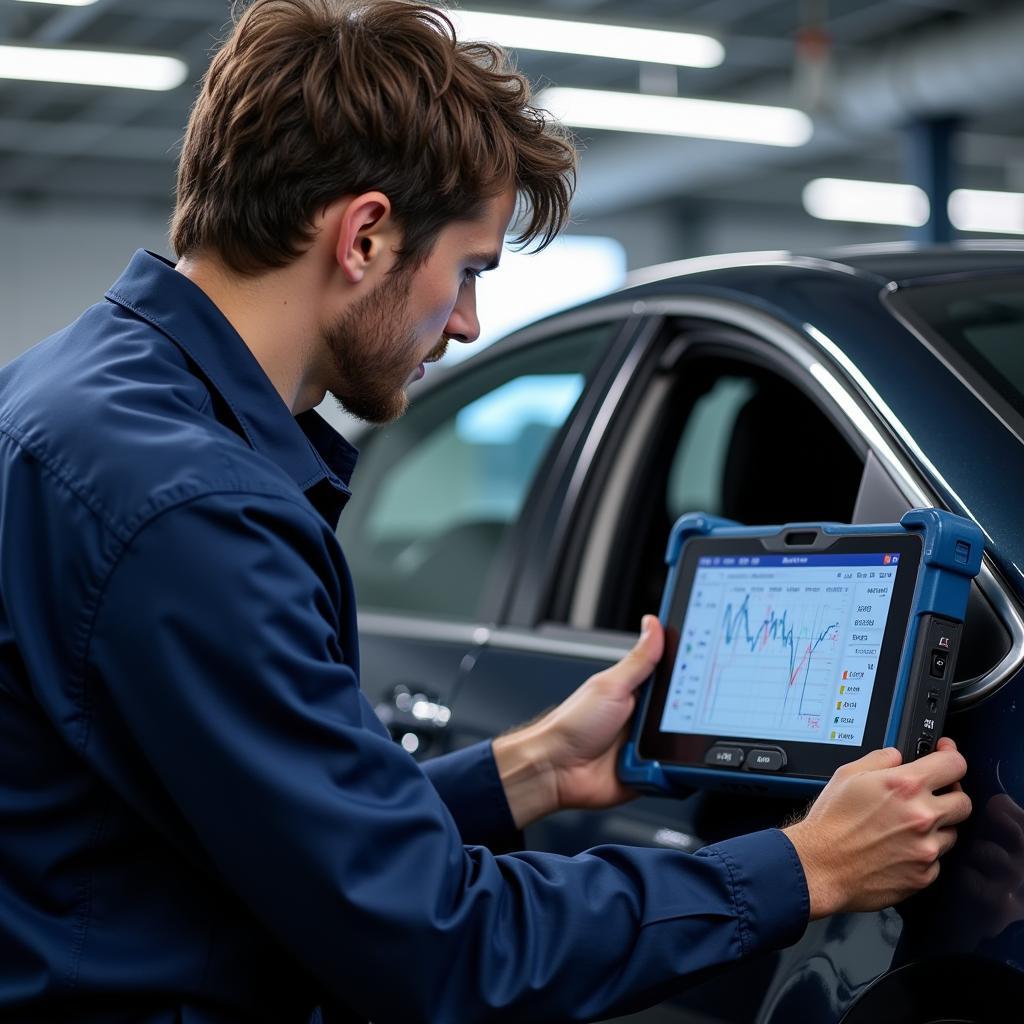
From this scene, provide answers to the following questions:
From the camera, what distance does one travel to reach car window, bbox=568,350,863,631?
2.24 metres

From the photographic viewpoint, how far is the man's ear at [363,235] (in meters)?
1.40

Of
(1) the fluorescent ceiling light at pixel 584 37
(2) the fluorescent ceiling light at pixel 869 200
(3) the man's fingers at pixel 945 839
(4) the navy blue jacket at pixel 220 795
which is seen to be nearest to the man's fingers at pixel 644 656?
(4) the navy blue jacket at pixel 220 795

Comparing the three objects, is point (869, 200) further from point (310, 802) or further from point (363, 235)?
point (310, 802)

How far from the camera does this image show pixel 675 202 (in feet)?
50.9

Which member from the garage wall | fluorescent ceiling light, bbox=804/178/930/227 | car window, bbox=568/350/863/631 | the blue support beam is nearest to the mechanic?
car window, bbox=568/350/863/631

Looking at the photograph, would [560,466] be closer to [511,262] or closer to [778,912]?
[778,912]

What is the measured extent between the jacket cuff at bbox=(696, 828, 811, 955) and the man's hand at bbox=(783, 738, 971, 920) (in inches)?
0.6

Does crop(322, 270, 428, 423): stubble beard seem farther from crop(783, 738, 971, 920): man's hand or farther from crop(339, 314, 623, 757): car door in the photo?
crop(339, 314, 623, 757): car door

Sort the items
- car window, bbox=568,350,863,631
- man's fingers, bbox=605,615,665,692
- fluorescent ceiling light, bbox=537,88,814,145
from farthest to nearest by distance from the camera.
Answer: fluorescent ceiling light, bbox=537,88,814,145
car window, bbox=568,350,863,631
man's fingers, bbox=605,615,665,692

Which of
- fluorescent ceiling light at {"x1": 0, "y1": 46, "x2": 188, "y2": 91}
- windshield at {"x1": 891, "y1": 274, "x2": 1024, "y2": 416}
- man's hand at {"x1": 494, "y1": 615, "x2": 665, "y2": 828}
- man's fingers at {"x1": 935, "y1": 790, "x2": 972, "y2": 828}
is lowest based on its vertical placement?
man's hand at {"x1": 494, "y1": 615, "x2": 665, "y2": 828}

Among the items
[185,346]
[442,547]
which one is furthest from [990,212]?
[185,346]

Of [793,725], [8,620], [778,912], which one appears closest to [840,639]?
[793,725]

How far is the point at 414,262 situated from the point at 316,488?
0.83 feet

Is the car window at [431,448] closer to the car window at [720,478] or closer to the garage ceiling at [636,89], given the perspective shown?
the car window at [720,478]
